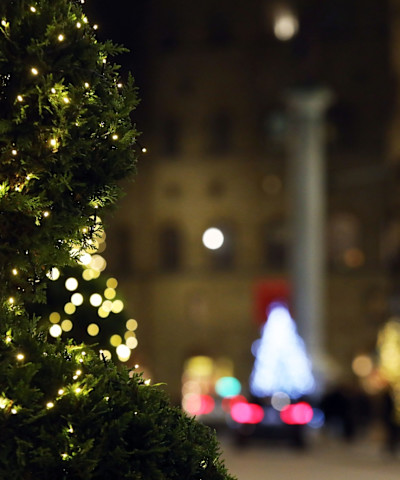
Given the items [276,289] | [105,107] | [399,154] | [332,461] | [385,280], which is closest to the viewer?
[105,107]

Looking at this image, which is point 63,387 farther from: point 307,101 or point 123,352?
point 307,101

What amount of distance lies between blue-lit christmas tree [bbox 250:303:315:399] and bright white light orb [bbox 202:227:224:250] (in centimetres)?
2158

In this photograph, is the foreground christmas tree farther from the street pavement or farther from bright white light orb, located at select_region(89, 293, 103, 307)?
the street pavement

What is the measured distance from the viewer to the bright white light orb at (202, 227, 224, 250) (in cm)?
5391

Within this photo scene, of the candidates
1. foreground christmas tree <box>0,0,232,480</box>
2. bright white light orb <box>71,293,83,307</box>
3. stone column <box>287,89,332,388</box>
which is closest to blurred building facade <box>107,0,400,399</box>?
stone column <box>287,89,332,388</box>

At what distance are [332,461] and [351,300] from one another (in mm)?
27510

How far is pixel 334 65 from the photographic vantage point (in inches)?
2093

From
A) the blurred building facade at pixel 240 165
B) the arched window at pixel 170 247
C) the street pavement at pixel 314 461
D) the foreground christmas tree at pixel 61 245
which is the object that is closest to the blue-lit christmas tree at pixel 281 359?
the street pavement at pixel 314 461

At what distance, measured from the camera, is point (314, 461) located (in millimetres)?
24703

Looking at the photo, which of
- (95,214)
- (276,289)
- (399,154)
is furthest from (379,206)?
(95,214)

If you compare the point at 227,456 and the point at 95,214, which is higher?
the point at 227,456

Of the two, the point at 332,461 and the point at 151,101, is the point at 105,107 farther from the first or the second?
the point at 151,101

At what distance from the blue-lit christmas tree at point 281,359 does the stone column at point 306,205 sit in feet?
20.7

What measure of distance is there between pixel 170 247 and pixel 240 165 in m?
4.31
